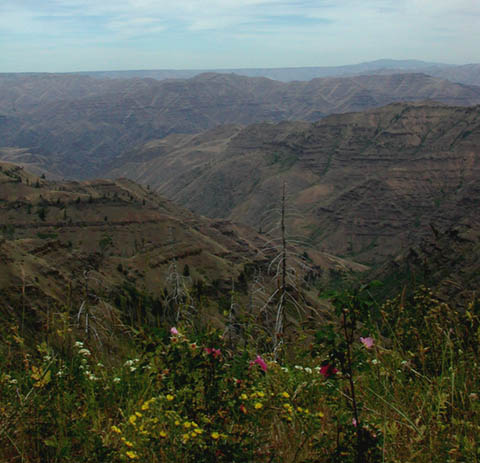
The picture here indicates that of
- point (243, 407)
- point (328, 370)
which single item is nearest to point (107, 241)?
point (243, 407)

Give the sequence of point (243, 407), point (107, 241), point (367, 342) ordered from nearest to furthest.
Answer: point (243, 407), point (367, 342), point (107, 241)

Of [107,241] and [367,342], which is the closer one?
[367,342]

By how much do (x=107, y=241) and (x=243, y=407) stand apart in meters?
60.9

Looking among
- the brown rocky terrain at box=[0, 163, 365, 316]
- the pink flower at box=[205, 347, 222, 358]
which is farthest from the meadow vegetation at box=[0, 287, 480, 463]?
the brown rocky terrain at box=[0, 163, 365, 316]

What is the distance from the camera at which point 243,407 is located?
409cm

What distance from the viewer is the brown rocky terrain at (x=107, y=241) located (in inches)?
1852

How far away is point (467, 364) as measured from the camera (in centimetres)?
540

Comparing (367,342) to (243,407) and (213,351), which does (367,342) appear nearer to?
(243,407)

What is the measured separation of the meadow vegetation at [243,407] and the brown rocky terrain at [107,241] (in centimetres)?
3056

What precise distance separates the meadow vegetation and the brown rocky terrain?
3056cm

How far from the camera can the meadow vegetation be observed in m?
3.74

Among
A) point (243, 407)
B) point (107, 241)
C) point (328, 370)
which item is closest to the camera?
point (328, 370)

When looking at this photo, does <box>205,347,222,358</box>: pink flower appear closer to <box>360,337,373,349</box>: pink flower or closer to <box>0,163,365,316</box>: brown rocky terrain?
<box>360,337,373,349</box>: pink flower

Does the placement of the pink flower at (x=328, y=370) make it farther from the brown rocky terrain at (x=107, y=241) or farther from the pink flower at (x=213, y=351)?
the brown rocky terrain at (x=107, y=241)
